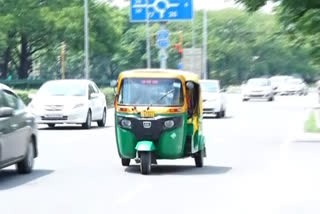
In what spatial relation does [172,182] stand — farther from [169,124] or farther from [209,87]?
[209,87]

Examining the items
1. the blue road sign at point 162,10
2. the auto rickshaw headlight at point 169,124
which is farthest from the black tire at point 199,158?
the blue road sign at point 162,10

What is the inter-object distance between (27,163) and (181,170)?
2.63 metres

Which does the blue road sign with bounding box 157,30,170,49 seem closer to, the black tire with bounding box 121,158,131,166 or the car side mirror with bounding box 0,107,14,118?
the black tire with bounding box 121,158,131,166

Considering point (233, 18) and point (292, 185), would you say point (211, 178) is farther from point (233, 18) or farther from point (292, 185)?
point (233, 18)

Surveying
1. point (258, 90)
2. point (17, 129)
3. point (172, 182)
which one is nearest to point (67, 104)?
point (17, 129)

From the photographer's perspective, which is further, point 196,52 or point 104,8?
point 196,52

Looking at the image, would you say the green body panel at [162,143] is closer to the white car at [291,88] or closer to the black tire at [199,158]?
the black tire at [199,158]

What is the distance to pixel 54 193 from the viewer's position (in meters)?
12.7

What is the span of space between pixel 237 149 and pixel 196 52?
47.8m

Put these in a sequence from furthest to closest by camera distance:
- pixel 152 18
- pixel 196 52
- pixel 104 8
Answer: pixel 196 52 < pixel 104 8 < pixel 152 18

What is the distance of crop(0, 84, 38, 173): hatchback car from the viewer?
45.5 feet

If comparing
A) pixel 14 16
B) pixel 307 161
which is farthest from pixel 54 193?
pixel 14 16

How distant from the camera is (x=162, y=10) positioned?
40.2 meters

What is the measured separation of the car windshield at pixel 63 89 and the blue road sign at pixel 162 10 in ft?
35.0
